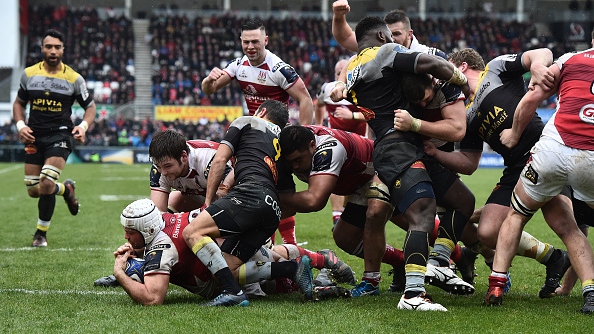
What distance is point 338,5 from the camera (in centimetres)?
797

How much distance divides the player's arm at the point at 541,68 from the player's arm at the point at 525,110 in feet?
0.11

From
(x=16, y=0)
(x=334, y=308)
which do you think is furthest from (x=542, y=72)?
(x=16, y=0)

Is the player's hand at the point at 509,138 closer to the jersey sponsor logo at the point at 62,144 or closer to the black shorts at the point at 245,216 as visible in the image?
the black shorts at the point at 245,216

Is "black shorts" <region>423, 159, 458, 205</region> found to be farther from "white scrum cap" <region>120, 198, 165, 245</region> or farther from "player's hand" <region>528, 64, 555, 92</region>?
"white scrum cap" <region>120, 198, 165, 245</region>

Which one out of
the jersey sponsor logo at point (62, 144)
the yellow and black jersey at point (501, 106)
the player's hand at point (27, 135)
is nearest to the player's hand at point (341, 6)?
the yellow and black jersey at point (501, 106)

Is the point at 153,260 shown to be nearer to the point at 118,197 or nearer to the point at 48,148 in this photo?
the point at 48,148

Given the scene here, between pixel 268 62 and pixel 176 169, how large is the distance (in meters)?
3.04

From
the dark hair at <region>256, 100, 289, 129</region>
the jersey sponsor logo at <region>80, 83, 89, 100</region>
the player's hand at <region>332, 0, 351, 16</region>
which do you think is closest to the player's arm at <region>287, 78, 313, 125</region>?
the player's hand at <region>332, 0, 351, 16</region>

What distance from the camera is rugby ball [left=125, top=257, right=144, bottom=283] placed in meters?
6.20

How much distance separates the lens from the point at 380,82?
627 cm

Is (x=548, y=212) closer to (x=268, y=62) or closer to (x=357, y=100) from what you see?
(x=357, y=100)

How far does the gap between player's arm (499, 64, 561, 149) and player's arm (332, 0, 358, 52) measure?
2.28 metres

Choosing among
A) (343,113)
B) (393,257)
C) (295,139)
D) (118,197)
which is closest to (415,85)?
(295,139)

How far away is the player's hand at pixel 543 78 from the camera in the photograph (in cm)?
587
